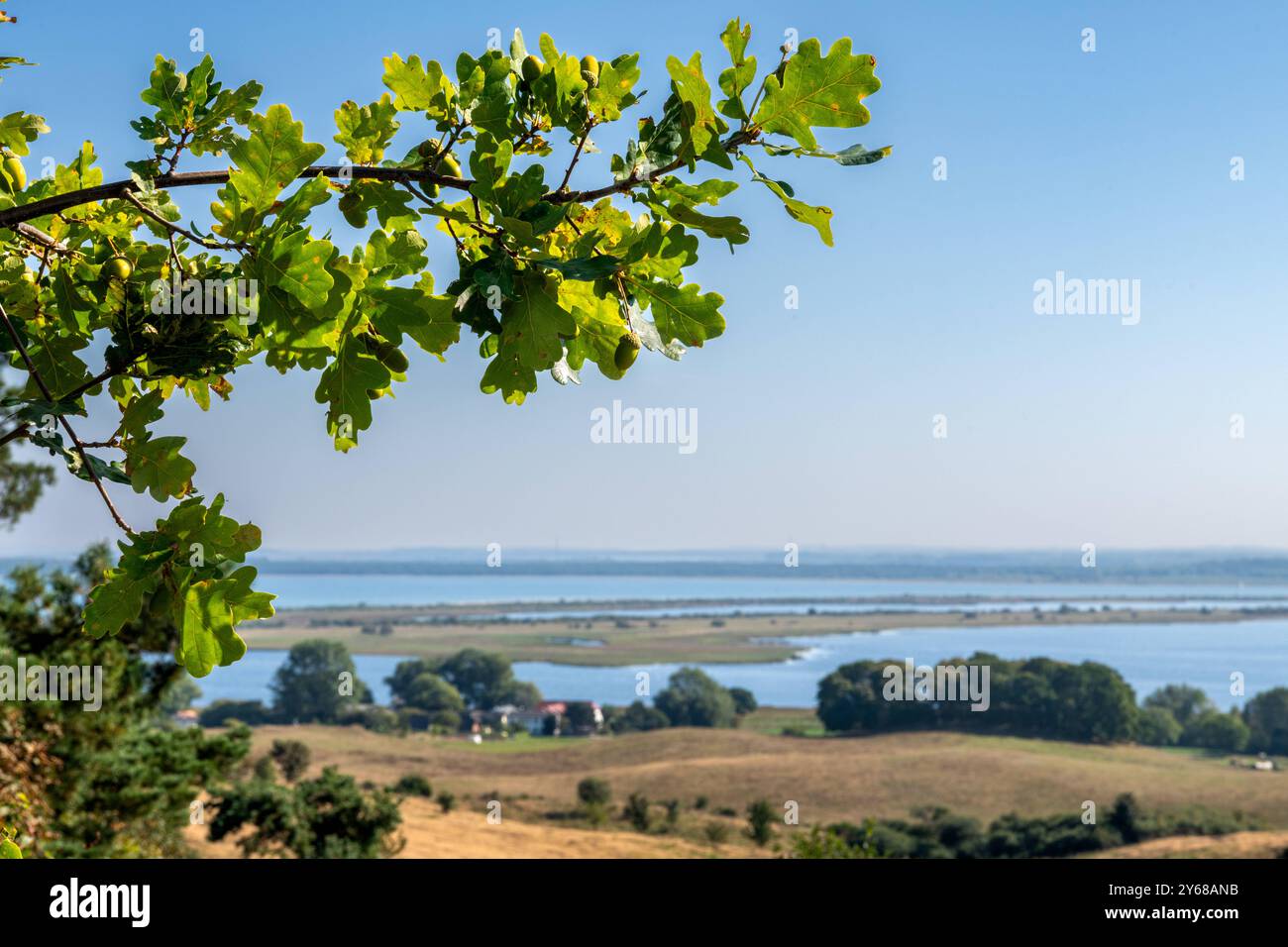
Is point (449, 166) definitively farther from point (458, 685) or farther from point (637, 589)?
point (637, 589)

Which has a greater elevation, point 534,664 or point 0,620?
point 0,620

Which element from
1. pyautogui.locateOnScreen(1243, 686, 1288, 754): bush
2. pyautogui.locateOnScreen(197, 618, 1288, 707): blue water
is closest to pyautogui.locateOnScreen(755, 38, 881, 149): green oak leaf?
pyautogui.locateOnScreen(197, 618, 1288, 707): blue water

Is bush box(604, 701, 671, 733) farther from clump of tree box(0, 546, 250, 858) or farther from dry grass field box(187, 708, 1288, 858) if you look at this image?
clump of tree box(0, 546, 250, 858)

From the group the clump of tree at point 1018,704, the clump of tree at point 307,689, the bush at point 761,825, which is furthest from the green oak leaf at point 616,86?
the clump of tree at point 307,689

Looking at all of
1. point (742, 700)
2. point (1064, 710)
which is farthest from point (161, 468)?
point (742, 700)

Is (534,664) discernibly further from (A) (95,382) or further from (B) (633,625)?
(A) (95,382)
